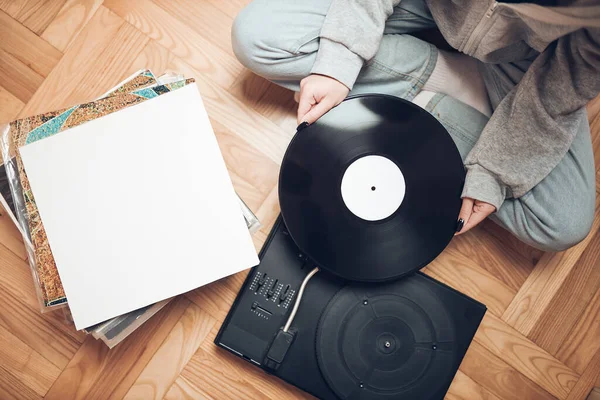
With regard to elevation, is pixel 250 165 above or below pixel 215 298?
above

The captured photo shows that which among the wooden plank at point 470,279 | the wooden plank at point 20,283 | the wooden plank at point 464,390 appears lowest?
the wooden plank at point 20,283

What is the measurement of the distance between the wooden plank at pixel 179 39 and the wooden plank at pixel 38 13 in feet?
0.32

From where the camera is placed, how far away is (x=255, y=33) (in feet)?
2.50

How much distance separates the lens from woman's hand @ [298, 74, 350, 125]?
29.0 inches

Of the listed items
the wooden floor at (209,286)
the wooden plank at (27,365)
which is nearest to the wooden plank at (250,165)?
the wooden floor at (209,286)

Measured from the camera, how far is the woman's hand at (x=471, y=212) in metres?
0.75

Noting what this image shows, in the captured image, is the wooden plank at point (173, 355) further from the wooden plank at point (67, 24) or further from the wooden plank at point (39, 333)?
the wooden plank at point (67, 24)

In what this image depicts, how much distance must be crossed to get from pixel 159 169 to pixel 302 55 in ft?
1.01

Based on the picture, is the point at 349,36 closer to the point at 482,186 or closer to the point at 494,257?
the point at 482,186

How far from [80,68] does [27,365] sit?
555 millimetres

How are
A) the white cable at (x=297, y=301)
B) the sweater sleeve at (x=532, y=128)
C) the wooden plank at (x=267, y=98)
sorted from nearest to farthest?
the sweater sleeve at (x=532, y=128) < the white cable at (x=297, y=301) < the wooden plank at (x=267, y=98)

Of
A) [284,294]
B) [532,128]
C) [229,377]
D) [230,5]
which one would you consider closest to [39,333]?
[229,377]

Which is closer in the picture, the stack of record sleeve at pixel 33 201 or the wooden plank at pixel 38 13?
the stack of record sleeve at pixel 33 201

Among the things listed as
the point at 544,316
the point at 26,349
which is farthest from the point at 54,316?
the point at 544,316
